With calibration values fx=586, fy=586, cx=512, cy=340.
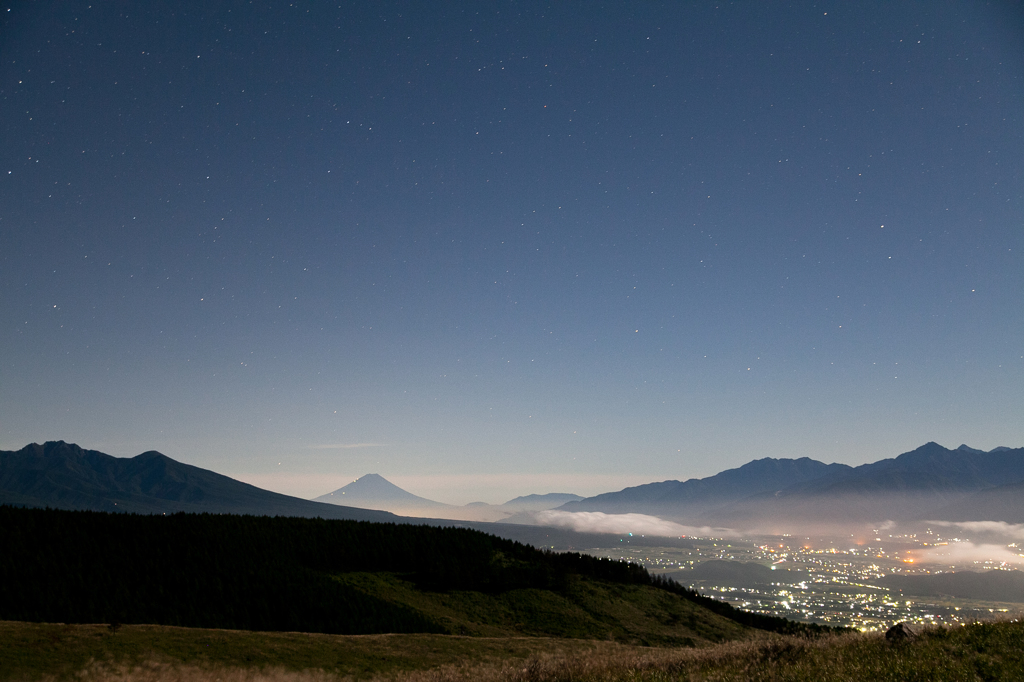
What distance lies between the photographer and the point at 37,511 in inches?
3696

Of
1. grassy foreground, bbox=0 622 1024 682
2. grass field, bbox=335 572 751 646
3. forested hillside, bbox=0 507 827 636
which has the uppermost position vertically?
grassy foreground, bbox=0 622 1024 682

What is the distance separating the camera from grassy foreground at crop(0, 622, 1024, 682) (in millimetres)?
17219

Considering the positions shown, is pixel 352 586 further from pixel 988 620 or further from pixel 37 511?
pixel 988 620

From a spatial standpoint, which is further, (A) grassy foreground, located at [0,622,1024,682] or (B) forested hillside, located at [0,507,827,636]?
(B) forested hillside, located at [0,507,827,636]

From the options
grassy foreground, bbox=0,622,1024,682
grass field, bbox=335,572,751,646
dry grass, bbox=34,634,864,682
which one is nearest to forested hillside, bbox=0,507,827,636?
grass field, bbox=335,572,751,646

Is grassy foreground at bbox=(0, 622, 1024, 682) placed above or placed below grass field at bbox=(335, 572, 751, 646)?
above

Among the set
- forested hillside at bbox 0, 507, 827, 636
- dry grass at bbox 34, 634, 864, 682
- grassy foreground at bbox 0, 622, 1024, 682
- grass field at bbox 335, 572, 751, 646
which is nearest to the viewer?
grassy foreground at bbox 0, 622, 1024, 682

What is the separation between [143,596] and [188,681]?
51.2 meters

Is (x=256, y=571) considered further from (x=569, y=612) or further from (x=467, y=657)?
(x=467, y=657)

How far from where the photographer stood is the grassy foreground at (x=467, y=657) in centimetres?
1722

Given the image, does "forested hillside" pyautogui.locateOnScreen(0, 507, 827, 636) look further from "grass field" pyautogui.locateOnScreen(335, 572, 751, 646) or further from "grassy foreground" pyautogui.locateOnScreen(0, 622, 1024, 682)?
"grassy foreground" pyautogui.locateOnScreen(0, 622, 1024, 682)

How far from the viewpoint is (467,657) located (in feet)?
128

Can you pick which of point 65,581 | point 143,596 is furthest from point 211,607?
point 65,581

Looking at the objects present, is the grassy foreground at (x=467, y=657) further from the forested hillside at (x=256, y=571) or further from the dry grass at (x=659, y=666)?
the forested hillside at (x=256, y=571)
